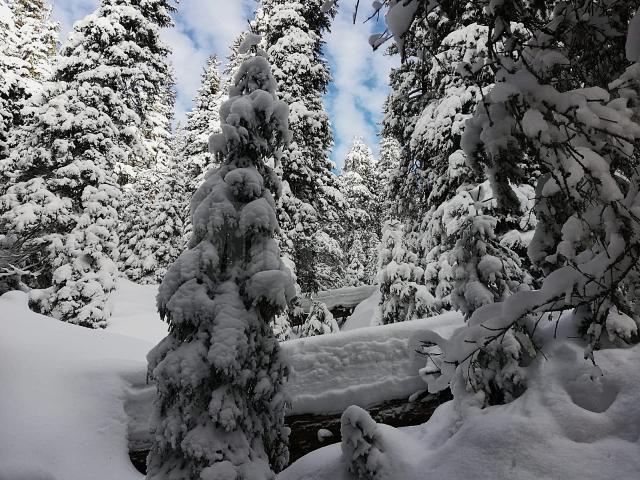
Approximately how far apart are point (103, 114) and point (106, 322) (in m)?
6.40

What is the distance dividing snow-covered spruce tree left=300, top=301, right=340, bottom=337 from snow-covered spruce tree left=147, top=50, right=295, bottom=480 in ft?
24.7

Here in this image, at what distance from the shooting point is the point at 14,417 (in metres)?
5.45

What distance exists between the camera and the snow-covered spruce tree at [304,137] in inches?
518

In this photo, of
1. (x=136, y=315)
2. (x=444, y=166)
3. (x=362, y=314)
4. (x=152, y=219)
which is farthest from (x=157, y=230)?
(x=444, y=166)

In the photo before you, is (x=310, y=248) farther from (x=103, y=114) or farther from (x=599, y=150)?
(x=599, y=150)

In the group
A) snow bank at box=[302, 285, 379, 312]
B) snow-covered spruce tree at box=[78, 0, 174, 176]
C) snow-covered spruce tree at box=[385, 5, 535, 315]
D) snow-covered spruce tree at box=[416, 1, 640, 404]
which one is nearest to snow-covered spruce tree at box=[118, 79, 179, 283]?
snow-covered spruce tree at box=[78, 0, 174, 176]

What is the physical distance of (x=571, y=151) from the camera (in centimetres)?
225

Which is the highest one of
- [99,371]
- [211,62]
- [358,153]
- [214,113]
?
[211,62]

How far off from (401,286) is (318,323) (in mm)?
2513

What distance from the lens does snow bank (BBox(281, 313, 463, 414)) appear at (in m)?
6.08

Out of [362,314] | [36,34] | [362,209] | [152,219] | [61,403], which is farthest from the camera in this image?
[362,209]

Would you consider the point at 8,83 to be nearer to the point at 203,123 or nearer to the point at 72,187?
the point at 72,187

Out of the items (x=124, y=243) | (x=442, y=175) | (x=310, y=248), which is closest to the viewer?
(x=442, y=175)

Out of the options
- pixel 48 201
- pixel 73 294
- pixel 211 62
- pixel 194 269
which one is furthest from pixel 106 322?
pixel 211 62
